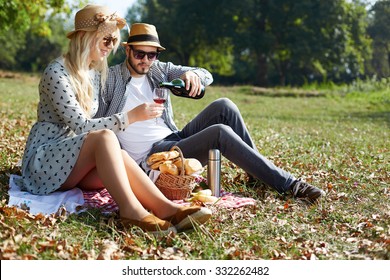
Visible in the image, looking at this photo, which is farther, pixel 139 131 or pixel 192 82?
pixel 139 131

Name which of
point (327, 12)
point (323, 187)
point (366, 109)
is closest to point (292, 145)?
point (323, 187)

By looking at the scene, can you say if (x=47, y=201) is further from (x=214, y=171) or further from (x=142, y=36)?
(x=142, y=36)

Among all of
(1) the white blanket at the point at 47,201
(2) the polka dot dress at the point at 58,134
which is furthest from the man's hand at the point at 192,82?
(1) the white blanket at the point at 47,201

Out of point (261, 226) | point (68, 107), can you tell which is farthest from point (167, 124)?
point (261, 226)

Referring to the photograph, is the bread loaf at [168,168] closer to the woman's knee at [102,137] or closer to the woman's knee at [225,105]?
the woman's knee at [102,137]

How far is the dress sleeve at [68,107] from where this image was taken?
15.5ft

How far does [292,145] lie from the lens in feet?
30.2

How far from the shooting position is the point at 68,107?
471 cm

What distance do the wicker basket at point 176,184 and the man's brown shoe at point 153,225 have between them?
2.72 feet

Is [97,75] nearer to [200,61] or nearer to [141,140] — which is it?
[141,140]

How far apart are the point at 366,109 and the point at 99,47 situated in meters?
16.2

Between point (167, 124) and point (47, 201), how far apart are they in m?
1.54

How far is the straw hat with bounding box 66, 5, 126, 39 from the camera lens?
480 cm

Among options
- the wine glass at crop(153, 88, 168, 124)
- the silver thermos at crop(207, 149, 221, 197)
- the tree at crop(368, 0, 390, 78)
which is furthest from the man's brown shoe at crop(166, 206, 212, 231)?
the tree at crop(368, 0, 390, 78)
